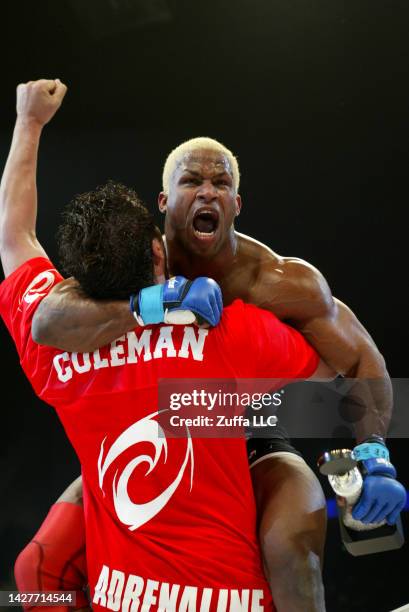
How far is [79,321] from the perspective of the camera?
123 centimetres

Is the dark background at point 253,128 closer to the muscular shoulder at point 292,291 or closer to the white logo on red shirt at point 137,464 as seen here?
the muscular shoulder at point 292,291

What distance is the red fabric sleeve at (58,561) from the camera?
1472 mm

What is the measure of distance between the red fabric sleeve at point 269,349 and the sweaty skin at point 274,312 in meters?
0.20

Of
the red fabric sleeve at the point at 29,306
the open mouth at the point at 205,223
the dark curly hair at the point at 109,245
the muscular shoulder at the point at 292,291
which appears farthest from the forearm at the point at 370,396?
the red fabric sleeve at the point at 29,306

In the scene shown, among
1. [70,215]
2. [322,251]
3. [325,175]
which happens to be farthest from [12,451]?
[70,215]

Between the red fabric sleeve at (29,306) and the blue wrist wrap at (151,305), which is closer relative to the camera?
the blue wrist wrap at (151,305)

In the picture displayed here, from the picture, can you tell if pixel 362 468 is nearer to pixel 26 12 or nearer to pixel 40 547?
pixel 40 547

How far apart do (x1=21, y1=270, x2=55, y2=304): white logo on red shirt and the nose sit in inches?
17.5

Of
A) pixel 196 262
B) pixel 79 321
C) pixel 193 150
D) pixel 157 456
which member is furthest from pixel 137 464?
pixel 193 150

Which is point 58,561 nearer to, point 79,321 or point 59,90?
point 79,321

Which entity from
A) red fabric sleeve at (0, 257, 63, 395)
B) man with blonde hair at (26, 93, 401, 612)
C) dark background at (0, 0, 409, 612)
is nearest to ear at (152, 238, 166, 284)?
man with blonde hair at (26, 93, 401, 612)

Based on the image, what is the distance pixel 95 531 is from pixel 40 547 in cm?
25

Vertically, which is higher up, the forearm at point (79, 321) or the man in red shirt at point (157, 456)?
the forearm at point (79, 321)

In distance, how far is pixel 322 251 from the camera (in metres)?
3.12
